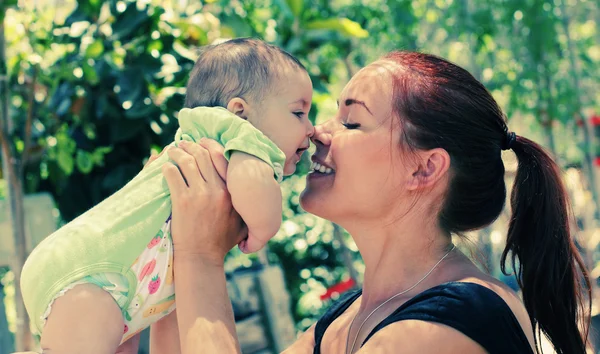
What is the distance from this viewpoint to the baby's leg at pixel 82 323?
1909 mm

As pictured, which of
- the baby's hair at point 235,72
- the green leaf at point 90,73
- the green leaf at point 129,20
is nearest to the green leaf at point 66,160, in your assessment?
the green leaf at point 90,73

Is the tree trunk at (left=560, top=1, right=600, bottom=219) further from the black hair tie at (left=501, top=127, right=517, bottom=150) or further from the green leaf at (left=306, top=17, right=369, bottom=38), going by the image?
the black hair tie at (left=501, top=127, right=517, bottom=150)

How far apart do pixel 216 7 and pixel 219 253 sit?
8.73 ft

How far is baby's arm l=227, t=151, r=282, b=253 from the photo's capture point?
6.59 ft

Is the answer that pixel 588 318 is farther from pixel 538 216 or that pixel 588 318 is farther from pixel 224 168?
pixel 224 168

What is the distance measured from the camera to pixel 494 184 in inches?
87.7

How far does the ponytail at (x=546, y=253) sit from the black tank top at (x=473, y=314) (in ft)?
0.78

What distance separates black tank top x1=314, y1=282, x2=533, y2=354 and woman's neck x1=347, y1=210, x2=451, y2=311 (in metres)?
0.19

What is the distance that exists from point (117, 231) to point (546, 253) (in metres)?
1.10

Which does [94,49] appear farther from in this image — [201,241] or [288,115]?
[201,241]

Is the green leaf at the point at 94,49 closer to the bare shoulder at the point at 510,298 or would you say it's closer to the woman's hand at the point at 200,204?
the woman's hand at the point at 200,204

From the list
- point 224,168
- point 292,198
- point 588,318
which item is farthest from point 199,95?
point 292,198

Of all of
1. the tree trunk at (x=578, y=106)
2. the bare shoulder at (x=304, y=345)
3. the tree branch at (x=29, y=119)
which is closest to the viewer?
the bare shoulder at (x=304, y=345)

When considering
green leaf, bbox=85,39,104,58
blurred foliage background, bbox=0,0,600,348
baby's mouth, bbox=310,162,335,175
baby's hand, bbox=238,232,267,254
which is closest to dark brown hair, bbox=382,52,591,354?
baby's mouth, bbox=310,162,335,175
